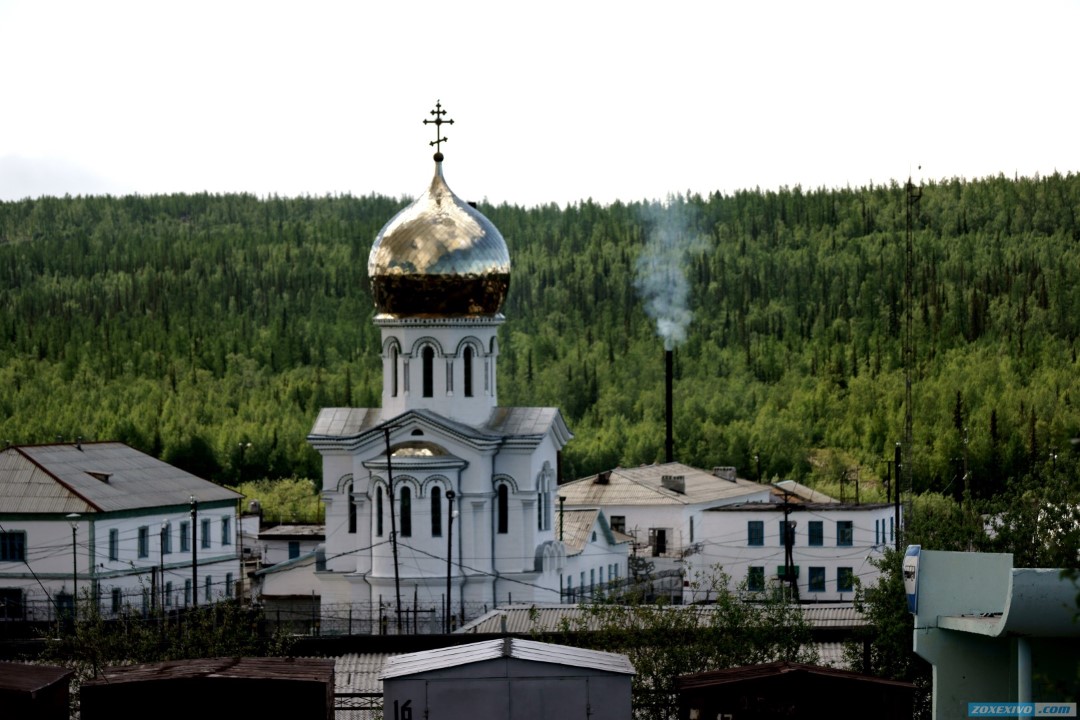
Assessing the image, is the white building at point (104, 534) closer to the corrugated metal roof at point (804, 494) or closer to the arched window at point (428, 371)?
the arched window at point (428, 371)

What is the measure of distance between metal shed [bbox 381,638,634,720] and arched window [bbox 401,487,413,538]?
803 inches

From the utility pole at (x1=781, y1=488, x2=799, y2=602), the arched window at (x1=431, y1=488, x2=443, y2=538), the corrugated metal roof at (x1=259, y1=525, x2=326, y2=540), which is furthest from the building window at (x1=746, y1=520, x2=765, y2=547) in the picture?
the arched window at (x1=431, y1=488, x2=443, y2=538)

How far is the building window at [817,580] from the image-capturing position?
190ft

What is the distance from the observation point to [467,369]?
158ft

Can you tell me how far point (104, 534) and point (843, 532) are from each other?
18760 millimetres

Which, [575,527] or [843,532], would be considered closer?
[575,527]

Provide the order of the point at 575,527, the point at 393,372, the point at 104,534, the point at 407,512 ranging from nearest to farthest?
1. the point at 407,512
2. the point at 393,372
3. the point at 104,534
4. the point at 575,527

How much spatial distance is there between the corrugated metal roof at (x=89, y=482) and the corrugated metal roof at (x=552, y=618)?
1142 centimetres

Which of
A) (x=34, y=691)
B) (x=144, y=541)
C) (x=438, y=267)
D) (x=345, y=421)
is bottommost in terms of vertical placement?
(x=144, y=541)

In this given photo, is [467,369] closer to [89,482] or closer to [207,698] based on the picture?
[89,482]

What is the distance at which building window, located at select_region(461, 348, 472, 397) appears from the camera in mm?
48031

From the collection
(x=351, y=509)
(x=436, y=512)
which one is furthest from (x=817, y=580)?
(x=351, y=509)

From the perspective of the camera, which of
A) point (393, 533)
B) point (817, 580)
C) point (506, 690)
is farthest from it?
point (817, 580)

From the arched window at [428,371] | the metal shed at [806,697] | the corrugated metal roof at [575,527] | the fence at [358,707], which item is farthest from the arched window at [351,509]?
the metal shed at [806,697]
